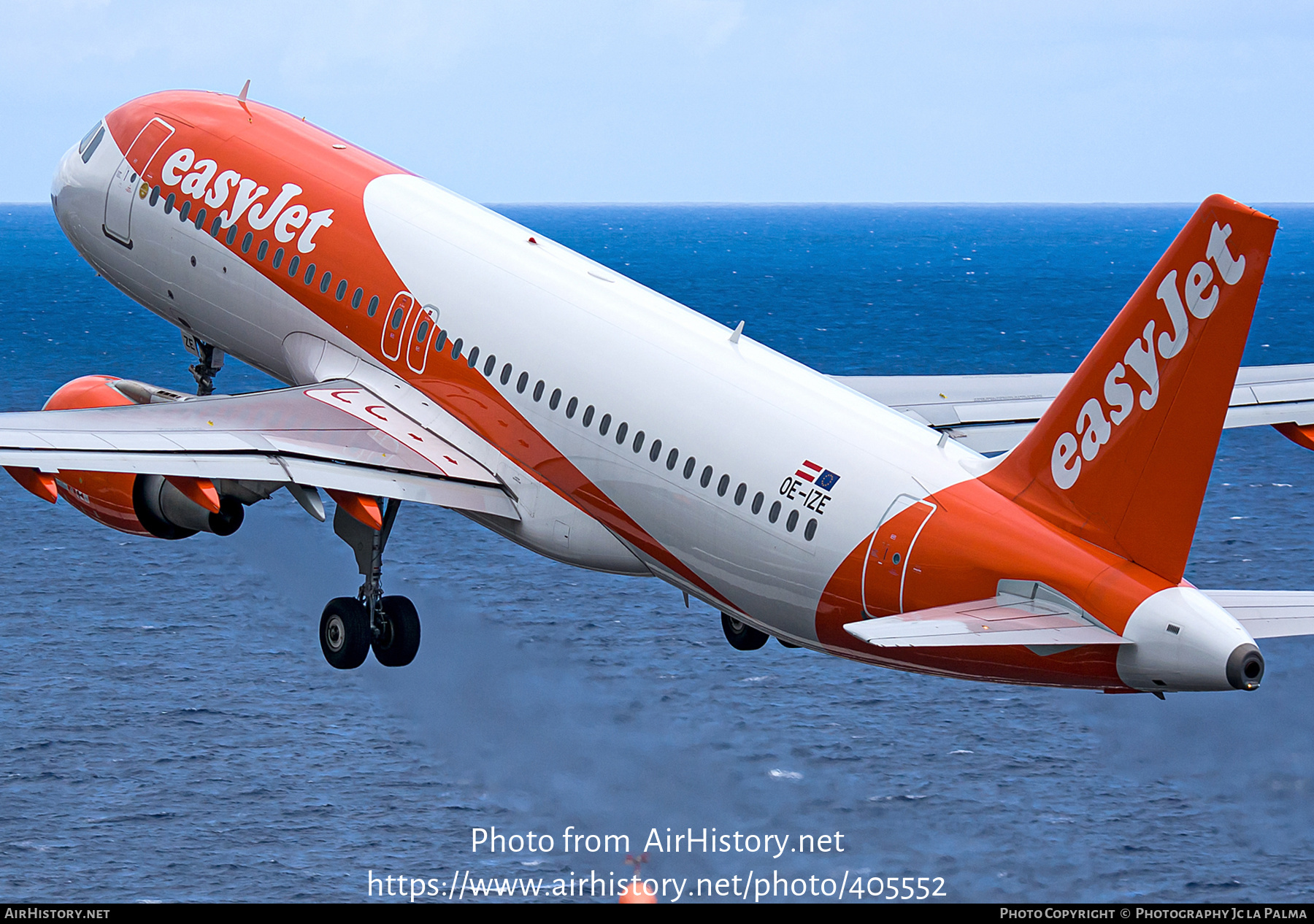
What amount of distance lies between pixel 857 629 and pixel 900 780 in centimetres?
2471

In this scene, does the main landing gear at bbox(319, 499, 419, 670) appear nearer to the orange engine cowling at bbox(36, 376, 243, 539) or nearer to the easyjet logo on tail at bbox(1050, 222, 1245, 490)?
the orange engine cowling at bbox(36, 376, 243, 539)

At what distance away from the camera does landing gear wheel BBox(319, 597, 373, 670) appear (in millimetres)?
37000

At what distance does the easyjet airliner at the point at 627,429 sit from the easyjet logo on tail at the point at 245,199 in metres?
0.08

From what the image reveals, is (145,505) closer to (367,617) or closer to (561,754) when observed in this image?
(367,617)

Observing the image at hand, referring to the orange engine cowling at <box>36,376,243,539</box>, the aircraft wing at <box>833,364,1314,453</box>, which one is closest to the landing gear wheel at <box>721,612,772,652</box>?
the aircraft wing at <box>833,364,1314,453</box>

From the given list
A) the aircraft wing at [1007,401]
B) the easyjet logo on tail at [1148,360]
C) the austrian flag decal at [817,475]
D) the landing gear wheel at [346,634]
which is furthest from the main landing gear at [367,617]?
the easyjet logo on tail at [1148,360]

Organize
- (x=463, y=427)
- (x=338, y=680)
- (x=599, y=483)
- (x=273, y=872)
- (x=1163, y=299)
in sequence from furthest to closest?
(x=338, y=680) → (x=273, y=872) → (x=463, y=427) → (x=599, y=483) → (x=1163, y=299)

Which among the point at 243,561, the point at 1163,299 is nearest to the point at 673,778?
the point at 1163,299

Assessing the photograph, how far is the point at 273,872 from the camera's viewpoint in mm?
43969

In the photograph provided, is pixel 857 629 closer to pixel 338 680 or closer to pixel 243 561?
pixel 338 680

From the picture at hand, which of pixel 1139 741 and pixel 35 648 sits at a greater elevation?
pixel 1139 741

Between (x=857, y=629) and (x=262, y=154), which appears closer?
(x=857, y=629)

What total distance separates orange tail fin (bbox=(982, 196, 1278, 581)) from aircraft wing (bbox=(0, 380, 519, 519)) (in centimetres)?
1268

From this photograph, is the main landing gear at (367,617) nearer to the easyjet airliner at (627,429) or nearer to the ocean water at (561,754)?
the easyjet airliner at (627,429)
